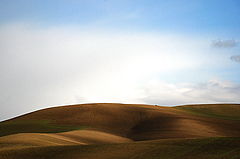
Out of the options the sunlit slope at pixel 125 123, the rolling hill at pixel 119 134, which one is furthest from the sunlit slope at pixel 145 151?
the sunlit slope at pixel 125 123

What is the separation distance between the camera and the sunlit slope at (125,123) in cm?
4069

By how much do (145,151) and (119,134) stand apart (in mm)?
25549

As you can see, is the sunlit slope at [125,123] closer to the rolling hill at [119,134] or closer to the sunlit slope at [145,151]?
the rolling hill at [119,134]

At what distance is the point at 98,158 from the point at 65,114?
38354mm

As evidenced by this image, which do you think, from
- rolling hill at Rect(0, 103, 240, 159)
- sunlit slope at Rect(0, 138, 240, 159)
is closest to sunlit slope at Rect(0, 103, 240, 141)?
rolling hill at Rect(0, 103, 240, 159)

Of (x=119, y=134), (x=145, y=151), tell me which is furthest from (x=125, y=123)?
(x=145, y=151)

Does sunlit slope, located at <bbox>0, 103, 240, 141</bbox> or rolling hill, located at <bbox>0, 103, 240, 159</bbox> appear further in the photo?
sunlit slope, located at <bbox>0, 103, 240, 141</bbox>

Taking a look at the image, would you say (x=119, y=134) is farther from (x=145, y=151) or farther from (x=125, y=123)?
(x=145, y=151)

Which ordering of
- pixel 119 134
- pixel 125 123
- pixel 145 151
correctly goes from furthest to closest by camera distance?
→ pixel 125 123, pixel 119 134, pixel 145 151

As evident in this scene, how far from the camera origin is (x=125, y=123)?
4981 cm

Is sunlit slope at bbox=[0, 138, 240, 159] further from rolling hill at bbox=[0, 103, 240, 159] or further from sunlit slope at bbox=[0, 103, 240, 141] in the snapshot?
sunlit slope at bbox=[0, 103, 240, 141]

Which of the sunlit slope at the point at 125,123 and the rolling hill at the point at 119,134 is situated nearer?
the rolling hill at the point at 119,134

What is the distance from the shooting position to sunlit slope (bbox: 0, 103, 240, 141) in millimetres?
40688

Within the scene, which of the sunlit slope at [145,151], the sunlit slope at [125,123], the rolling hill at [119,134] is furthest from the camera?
the sunlit slope at [125,123]
